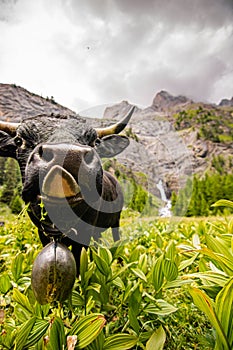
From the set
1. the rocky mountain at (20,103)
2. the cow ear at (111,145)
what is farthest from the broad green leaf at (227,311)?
the rocky mountain at (20,103)

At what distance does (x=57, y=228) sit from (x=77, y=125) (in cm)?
97

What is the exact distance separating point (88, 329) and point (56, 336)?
16cm

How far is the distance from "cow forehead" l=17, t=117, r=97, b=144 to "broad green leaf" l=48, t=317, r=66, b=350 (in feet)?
4.18

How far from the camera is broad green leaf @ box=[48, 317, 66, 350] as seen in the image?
1.30 metres

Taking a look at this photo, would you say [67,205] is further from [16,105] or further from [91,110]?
[16,105]

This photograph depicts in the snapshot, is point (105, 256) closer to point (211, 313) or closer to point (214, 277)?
point (214, 277)

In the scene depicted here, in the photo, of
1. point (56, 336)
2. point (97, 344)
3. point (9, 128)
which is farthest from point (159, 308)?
point (9, 128)

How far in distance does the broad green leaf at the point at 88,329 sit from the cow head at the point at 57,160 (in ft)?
2.31

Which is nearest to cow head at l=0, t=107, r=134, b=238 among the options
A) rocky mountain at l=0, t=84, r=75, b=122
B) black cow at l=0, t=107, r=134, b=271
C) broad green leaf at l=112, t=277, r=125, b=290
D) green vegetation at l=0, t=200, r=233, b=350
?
black cow at l=0, t=107, r=134, b=271

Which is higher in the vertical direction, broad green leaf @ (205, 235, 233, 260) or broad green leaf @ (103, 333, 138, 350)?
broad green leaf @ (205, 235, 233, 260)

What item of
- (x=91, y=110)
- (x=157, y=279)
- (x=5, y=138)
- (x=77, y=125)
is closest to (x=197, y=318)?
(x=157, y=279)

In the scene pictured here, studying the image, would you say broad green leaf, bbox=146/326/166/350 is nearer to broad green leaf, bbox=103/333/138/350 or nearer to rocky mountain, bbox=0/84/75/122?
broad green leaf, bbox=103/333/138/350

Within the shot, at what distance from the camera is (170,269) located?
1.74 meters

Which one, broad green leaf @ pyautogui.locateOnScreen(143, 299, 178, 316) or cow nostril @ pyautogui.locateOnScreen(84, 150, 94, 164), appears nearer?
broad green leaf @ pyautogui.locateOnScreen(143, 299, 178, 316)
